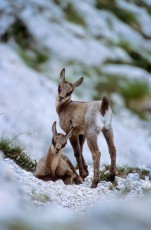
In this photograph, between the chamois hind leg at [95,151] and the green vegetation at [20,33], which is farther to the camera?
the green vegetation at [20,33]

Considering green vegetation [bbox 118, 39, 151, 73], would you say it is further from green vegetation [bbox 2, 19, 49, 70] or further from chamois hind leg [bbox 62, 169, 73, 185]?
chamois hind leg [bbox 62, 169, 73, 185]

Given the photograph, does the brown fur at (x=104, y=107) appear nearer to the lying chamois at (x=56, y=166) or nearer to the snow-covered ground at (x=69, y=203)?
the lying chamois at (x=56, y=166)

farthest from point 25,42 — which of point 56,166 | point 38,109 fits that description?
point 56,166

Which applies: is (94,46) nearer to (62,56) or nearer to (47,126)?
(62,56)

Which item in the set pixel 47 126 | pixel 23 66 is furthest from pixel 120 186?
pixel 23 66

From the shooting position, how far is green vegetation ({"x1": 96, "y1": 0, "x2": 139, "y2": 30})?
53562 mm

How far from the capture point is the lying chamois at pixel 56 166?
13.2 meters

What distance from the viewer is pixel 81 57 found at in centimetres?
4559

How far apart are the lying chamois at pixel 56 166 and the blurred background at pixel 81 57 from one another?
15289 millimetres

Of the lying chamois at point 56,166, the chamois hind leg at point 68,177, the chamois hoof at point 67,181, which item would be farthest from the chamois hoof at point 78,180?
the chamois hoof at point 67,181

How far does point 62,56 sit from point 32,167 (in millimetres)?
31623

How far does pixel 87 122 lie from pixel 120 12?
41639mm

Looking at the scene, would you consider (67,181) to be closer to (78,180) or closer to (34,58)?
(78,180)

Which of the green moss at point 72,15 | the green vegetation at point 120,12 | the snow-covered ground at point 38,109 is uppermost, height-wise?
the green vegetation at point 120,12
